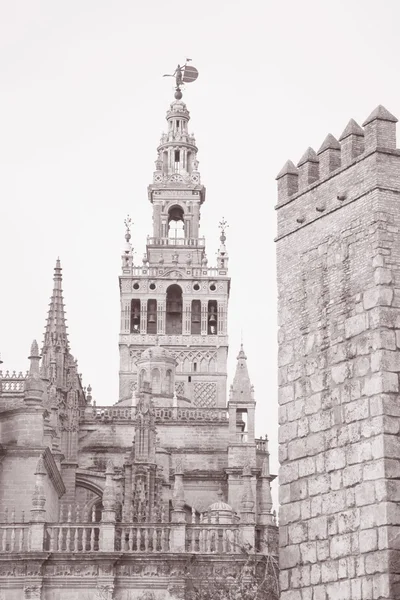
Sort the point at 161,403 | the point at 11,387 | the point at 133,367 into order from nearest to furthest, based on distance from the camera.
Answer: the point at 11,387 → the point at 161,403 → the point at 133,367

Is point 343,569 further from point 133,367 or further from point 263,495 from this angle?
point 133,367

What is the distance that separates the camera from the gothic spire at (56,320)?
63584 mm

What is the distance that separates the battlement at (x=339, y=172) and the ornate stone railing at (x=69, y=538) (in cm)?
2431

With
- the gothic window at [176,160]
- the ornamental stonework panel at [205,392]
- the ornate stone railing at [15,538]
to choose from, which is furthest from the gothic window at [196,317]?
the ornate stone railing at [15,538]

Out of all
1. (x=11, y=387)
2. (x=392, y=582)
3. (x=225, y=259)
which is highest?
(x=225, y=259)

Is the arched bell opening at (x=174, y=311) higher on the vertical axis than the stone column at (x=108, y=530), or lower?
higher

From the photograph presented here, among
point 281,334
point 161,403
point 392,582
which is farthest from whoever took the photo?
point 161,403

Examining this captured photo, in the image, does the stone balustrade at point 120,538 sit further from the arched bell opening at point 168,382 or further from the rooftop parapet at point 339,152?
the rooftop parapet at point 339,152

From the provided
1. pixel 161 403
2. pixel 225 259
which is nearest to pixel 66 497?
pixel 161 403

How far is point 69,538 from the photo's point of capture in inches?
1726

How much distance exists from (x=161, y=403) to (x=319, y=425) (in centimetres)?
4675

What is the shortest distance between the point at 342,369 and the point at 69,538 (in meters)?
26.0

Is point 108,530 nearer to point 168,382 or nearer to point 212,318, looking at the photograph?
point 168,382

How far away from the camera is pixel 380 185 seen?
19172mm
